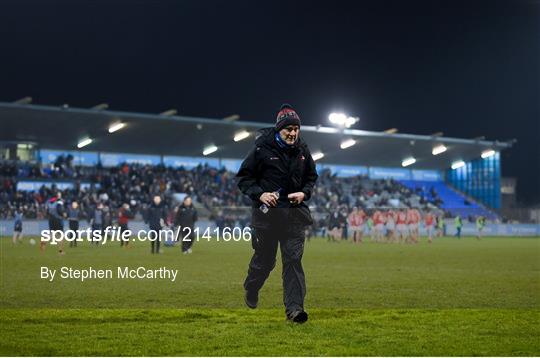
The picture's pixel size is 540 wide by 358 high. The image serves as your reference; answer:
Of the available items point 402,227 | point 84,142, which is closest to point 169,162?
point 84,142

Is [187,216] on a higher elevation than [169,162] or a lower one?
lower

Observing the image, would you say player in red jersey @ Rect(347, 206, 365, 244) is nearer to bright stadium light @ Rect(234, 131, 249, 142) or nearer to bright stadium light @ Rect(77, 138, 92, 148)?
bright stadium light @ Rect(234, 131, 249, 142)

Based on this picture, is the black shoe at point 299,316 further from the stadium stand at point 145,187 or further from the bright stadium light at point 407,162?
the bright stadium light at point 407,162

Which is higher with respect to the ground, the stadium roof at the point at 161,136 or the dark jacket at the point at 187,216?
the stadium roof at the point at 161,136

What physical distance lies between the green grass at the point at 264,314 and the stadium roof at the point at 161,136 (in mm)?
17210

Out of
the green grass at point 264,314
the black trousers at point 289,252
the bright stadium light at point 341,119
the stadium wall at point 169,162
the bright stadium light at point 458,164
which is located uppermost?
the bright stadium light at point 341,119

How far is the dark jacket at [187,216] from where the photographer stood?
883 inches

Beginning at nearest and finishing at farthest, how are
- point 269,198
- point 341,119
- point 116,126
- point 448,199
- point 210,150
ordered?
point 269,198 → point 210,150 → point 116,126 → point 341,119 → point 448,199

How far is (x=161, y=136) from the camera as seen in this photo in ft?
136

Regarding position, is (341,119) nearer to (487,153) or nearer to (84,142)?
(487,153)

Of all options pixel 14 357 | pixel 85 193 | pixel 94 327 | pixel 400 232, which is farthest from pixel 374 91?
pixel 14 357

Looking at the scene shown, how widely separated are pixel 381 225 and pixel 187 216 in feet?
67.9

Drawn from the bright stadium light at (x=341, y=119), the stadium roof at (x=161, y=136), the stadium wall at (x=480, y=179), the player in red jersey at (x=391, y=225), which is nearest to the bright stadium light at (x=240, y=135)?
the stadium roof at (x=161, y=136)

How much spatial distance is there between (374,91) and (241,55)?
9.16 metres
